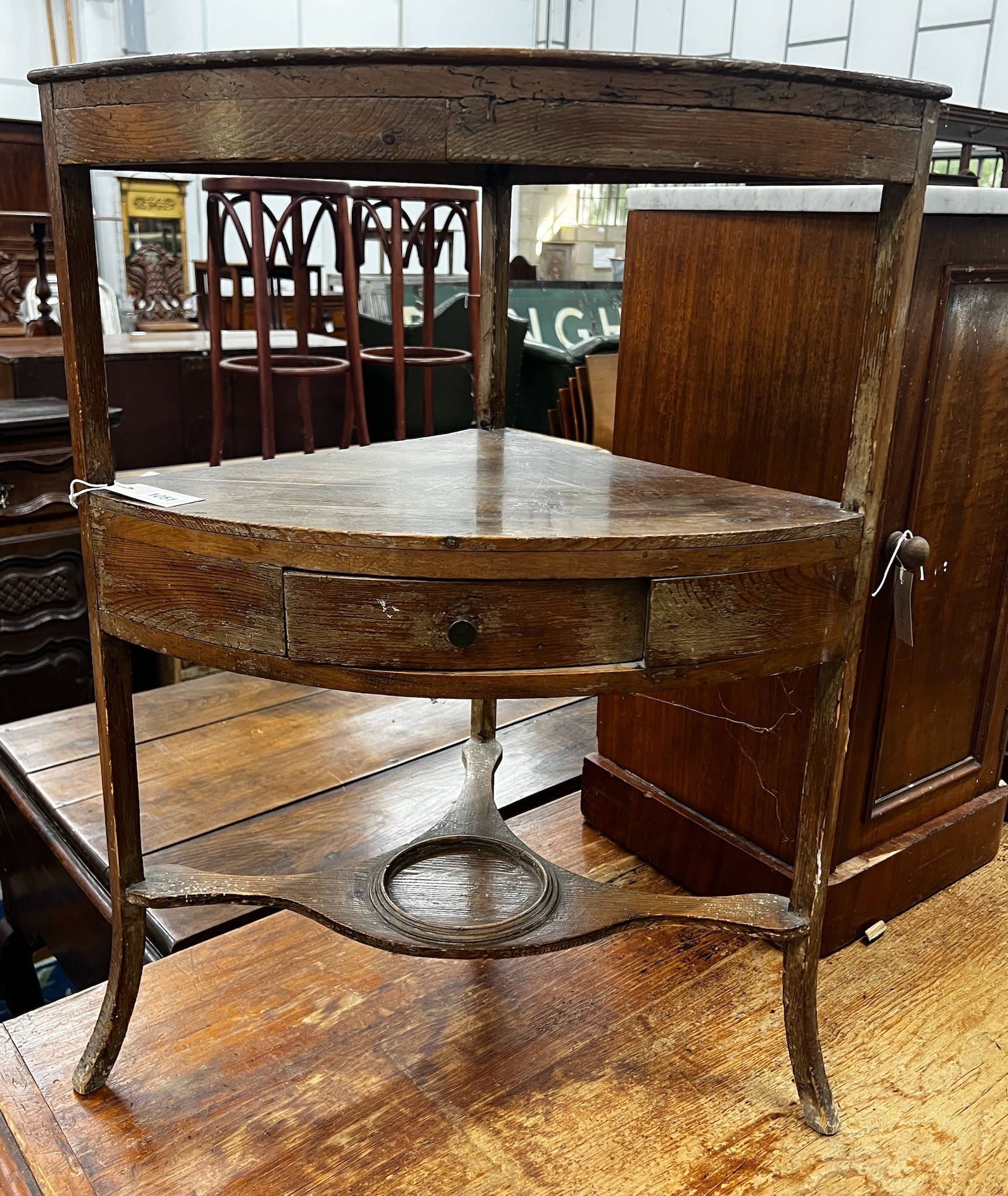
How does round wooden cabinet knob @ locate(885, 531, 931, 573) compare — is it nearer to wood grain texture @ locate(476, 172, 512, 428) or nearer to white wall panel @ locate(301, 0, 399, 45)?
wood grain texture @ locate(476, 172, 512, 428)

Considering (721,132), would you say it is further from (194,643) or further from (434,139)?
(194,643)

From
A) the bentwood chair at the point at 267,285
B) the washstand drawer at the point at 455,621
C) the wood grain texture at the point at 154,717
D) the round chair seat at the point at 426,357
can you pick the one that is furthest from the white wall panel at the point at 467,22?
the washstand drawer at the point at 455,621

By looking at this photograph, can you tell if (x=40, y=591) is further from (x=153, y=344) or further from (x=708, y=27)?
(x=708, y=27)

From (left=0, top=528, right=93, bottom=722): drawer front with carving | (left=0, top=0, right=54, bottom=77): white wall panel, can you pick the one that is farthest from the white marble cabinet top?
(left=0, top=0, right=54, bottom=77): white wall panel

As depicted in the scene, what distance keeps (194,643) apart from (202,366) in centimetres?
334

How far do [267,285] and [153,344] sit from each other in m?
1.23

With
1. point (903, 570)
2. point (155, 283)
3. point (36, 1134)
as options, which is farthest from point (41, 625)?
point (155, 283)

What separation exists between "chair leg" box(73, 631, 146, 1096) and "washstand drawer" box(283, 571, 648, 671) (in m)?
0.26

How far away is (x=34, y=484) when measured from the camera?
8.95 ft

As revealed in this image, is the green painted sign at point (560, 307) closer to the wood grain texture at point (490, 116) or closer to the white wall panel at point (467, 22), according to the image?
the white wall panel at point (467, 22)

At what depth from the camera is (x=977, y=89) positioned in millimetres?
5828

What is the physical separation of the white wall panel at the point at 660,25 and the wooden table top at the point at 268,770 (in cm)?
714

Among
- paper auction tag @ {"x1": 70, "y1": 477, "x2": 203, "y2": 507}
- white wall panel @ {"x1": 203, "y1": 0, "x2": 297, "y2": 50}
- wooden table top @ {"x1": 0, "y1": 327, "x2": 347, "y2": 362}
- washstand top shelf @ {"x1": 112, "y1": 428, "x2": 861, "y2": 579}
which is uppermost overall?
white wall panel @ {"x1": 203, "y1": 0, "x2": 297, "y2": 50}

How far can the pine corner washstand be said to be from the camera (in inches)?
29.5
